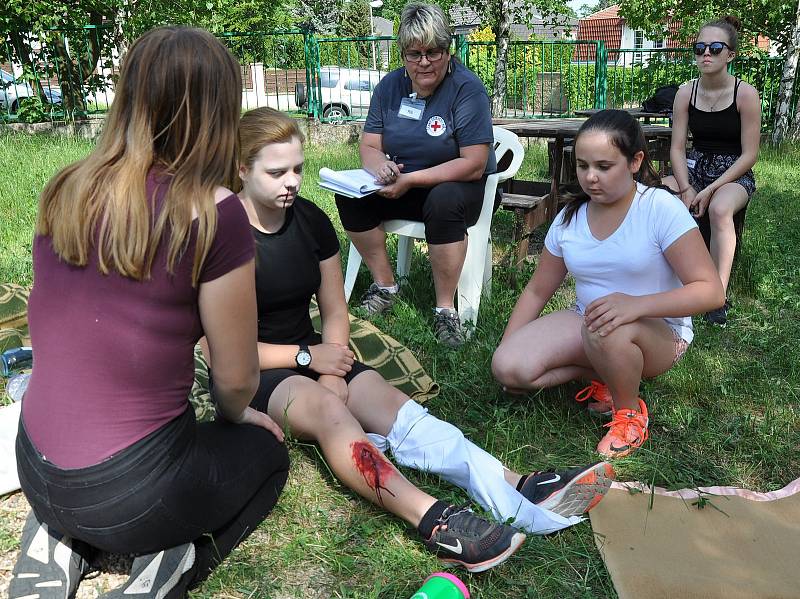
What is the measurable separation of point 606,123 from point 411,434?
1260 millimetres

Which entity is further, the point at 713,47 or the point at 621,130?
the point at 713,47

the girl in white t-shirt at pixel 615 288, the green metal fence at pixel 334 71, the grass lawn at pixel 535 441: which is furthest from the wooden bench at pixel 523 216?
the green metal fence at pixel 334 71

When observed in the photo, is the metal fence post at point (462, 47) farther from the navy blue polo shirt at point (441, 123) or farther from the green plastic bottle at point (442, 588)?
the green plastic bottle at point (442, 588)

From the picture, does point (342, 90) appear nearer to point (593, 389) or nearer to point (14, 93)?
point (14, 93)

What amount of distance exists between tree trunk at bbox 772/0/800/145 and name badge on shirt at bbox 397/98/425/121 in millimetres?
8092

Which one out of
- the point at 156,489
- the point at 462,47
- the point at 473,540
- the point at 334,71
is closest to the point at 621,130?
the point at 473,540

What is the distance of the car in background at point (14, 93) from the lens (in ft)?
33.6

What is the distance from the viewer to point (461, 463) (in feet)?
7.73

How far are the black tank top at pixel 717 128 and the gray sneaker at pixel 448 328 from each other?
1.89 metres

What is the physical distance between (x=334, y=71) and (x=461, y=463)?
35.2 ft

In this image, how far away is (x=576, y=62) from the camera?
1395cm

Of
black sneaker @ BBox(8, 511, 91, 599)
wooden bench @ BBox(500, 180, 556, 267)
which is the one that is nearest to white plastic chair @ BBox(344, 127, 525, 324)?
wooden bench @ BBox(500, 180, 556, 267)

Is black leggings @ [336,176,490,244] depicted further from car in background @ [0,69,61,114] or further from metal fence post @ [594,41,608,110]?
metal fence post @ [594,41,608,110]

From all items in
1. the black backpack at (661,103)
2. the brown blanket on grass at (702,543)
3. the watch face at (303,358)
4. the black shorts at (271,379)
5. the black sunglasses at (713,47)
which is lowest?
the brown blanket on grass at (702,543)
